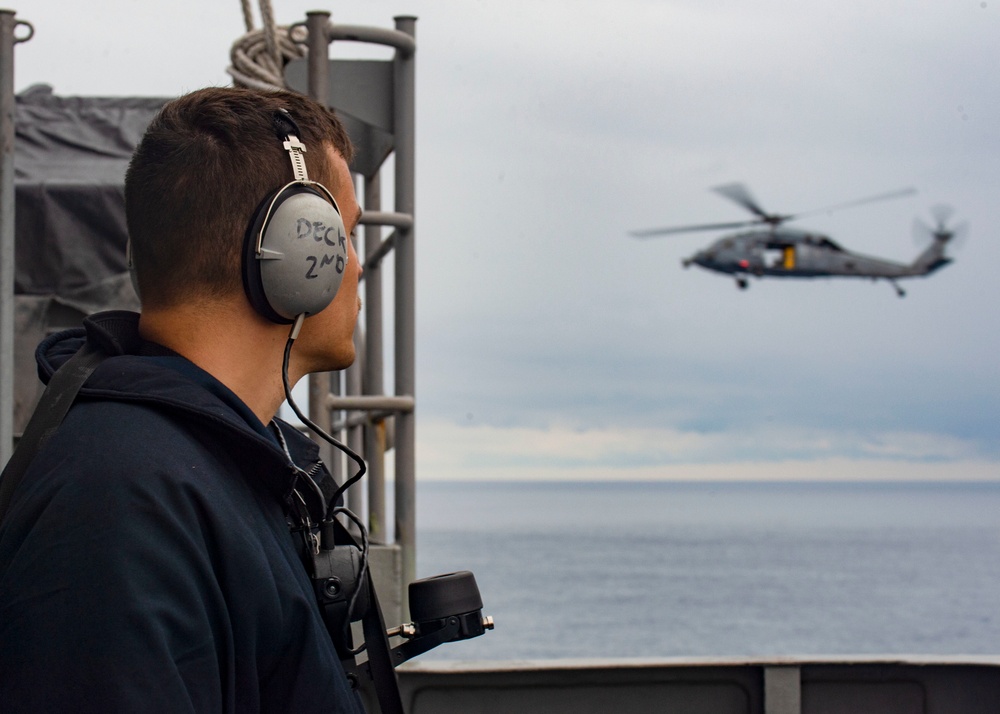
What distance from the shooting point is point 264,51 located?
16.0 ft

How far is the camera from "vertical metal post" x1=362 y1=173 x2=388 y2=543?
193 inches

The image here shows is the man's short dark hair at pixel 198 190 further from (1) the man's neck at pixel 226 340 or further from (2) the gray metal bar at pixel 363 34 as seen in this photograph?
(2) the gray metal bar at pixel 363 34

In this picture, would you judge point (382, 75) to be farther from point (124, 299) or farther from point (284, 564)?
point (284, 564)

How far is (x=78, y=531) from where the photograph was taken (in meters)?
1.29

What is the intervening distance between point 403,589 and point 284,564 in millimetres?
2914

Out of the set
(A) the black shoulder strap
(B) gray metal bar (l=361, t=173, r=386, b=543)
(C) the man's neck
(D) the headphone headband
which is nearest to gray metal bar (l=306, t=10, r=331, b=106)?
(B) gray metal bar (l=361, t=173, r=386, b=543)

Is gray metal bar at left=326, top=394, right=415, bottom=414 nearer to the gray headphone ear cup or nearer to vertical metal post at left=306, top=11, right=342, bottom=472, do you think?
vertical metal post at left=306, top=11, right=342, bottom=472

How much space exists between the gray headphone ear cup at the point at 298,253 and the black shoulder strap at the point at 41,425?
0.91 feet

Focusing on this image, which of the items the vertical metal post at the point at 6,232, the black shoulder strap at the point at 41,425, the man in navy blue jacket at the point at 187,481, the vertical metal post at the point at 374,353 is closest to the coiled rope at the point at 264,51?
the vertical metal post at the point at 374,353

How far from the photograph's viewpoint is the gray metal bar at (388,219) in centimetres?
432

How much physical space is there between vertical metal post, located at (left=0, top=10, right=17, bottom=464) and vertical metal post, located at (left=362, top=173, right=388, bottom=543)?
156 cm

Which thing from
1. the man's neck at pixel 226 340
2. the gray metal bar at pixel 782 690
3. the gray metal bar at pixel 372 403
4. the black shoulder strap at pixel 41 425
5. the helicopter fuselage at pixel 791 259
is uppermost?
the helicopter fuselage at pixel 791 259


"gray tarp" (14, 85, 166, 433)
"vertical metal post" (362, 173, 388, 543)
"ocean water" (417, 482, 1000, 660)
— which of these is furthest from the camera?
"ocean water" (417, 482, 1000, 660)

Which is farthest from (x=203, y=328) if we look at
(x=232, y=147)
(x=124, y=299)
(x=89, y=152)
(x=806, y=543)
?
(x=806, y=543)
